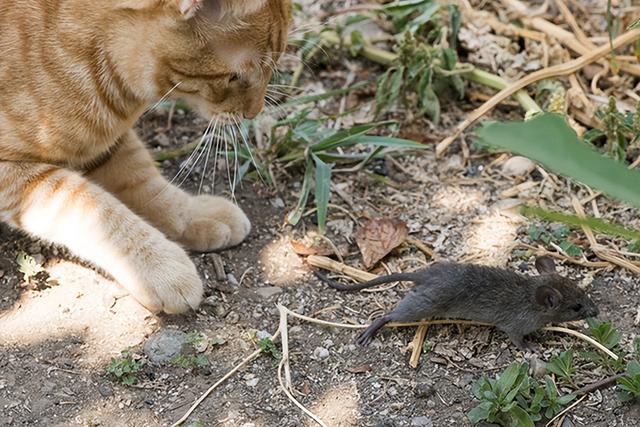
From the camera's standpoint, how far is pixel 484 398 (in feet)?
7.72

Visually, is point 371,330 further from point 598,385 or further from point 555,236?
point 555,236

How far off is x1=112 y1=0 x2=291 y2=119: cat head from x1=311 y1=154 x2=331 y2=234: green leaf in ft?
1.71

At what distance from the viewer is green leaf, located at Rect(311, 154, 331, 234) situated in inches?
124

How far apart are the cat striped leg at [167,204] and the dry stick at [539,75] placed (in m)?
1.00

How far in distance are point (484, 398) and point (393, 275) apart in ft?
1.96

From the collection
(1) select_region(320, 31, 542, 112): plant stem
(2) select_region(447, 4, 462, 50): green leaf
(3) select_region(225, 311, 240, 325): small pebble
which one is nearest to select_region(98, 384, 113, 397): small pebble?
(3) select_region(225, 311, 240, 325): small pebble

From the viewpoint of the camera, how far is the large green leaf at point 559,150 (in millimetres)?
1398

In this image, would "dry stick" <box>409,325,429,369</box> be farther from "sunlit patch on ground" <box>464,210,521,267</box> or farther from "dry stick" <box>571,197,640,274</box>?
"dry stick" <box>571,197,640,274</box>

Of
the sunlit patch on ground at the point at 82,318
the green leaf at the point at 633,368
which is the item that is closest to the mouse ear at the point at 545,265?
the green leaf at the point at 633,368

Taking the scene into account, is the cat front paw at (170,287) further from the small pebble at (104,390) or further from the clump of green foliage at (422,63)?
the clump of green foliage at (422,63)

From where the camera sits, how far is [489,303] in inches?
105

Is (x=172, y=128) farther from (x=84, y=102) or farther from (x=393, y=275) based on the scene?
(x=393, y=275)

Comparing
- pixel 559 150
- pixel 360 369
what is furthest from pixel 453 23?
pixel 559 150

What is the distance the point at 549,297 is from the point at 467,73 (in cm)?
146
